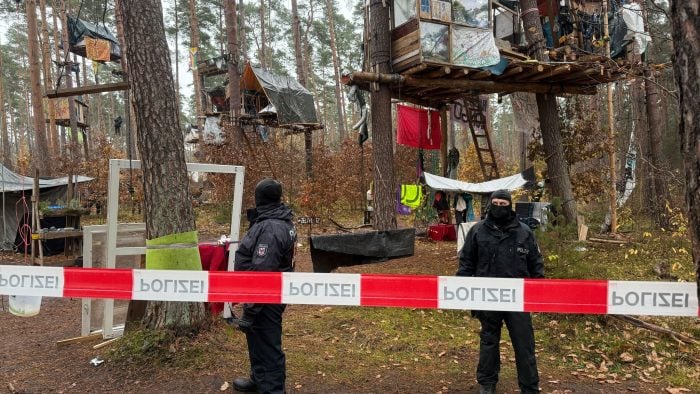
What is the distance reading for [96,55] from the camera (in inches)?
473

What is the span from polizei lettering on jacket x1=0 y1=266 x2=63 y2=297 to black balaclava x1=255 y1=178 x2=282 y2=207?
168 cm

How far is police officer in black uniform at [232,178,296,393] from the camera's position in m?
3.23

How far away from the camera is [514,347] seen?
137 inches

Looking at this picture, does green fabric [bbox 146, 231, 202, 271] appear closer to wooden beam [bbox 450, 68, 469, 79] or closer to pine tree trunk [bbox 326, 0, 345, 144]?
wooden beam [bbox 450, 68, 469, 79]

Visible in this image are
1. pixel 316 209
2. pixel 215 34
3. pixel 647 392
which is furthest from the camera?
pixel 215 34

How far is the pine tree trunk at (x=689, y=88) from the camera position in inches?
79.8

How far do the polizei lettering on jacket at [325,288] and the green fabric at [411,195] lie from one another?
8.75m

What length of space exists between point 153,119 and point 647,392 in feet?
15.9

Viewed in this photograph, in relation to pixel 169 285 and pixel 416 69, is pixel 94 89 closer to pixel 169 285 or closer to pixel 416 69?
pixel 169 285

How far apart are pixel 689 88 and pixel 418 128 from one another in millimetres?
9972

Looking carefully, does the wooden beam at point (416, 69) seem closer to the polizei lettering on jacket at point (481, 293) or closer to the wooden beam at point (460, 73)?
the wooden beam at point (460, 73)

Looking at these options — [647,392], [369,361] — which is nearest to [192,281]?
[369,361]

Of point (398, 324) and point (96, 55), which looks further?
point (96, 55)

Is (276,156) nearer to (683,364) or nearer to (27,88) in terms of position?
(683,364)
